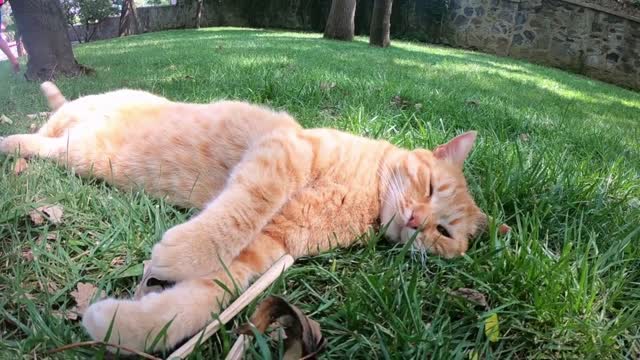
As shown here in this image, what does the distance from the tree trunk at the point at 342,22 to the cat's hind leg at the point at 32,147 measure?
41.8 feet

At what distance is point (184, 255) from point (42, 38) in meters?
5.44

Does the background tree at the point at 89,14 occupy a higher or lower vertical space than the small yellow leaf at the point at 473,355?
higher

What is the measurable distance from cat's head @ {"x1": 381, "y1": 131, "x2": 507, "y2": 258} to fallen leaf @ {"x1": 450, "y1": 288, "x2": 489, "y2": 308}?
0.28 m

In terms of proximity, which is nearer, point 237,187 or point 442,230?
point 237,187

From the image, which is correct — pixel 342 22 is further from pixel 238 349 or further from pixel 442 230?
pixel 238 349

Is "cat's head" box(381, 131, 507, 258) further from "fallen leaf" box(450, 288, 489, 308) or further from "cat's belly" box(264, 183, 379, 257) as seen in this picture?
"fallen leaf" box(450, 288, 489, 308)

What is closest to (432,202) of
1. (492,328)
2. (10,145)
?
(492,328)

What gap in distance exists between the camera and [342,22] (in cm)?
1448

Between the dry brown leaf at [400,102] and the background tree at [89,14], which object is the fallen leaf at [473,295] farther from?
the background tree at [89,14]

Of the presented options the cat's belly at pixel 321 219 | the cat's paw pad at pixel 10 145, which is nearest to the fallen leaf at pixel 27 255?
the cat's belly at pixel 321 219

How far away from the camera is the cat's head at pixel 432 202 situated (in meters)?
2.11

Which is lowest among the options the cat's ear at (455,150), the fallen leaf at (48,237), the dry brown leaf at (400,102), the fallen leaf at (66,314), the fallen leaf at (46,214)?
the fallen leaf at (66,314)

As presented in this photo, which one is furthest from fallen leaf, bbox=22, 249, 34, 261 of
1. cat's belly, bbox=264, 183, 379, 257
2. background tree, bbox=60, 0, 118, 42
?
background tree, bbox=60, 0, 118, 42

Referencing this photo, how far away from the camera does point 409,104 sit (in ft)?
14.7
